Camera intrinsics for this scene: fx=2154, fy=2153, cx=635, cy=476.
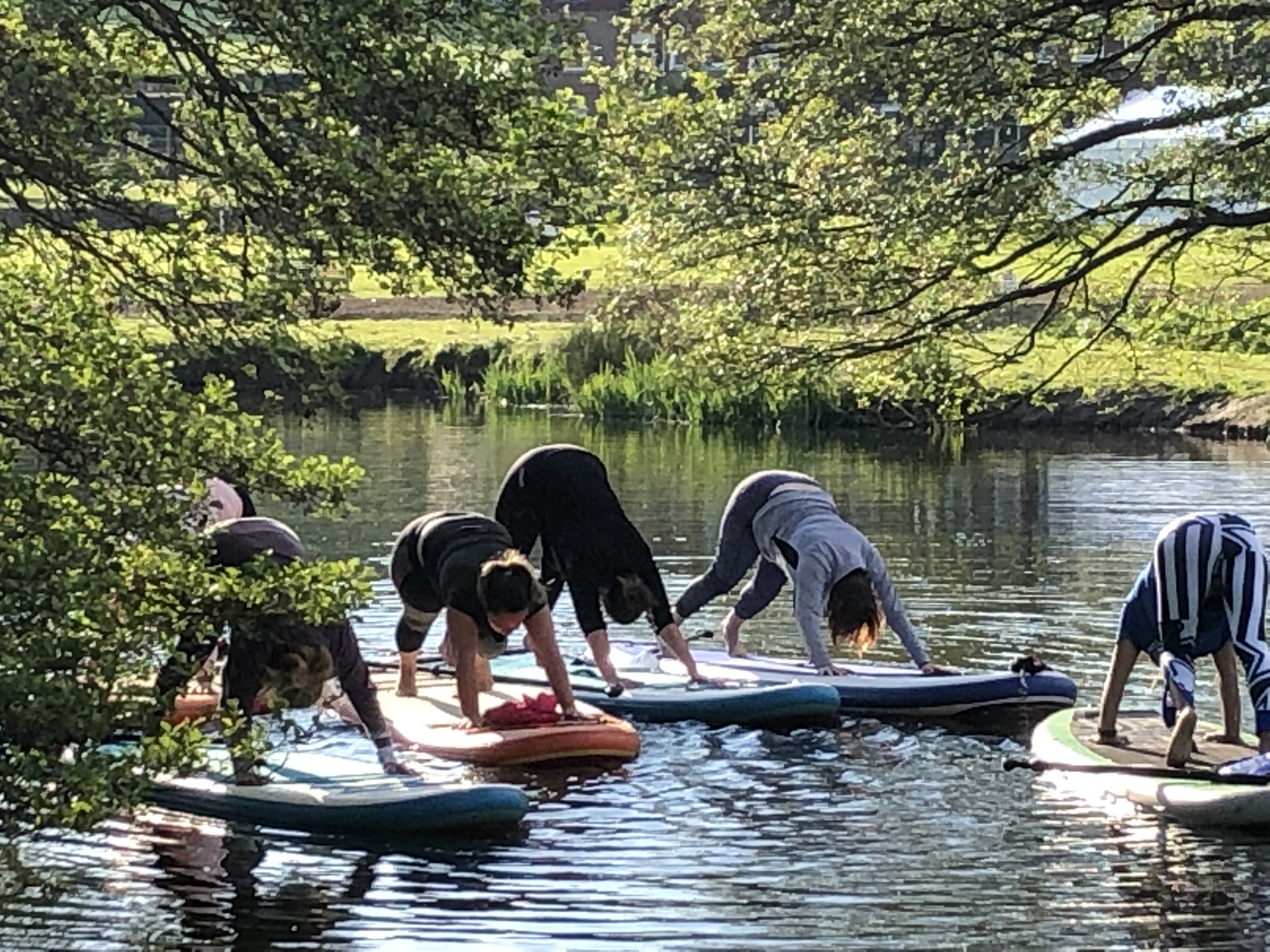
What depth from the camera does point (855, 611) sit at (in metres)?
12.0

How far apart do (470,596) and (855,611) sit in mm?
2626

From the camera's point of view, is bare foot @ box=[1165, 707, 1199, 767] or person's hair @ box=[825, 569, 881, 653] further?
person's hair @ box=[825, 569, 881, 653]

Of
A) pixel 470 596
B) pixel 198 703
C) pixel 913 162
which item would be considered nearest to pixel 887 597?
pixel 470 596

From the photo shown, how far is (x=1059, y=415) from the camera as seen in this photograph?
3425 cm

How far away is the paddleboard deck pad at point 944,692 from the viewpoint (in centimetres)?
1227

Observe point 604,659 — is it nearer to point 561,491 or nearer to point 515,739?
point 561,491

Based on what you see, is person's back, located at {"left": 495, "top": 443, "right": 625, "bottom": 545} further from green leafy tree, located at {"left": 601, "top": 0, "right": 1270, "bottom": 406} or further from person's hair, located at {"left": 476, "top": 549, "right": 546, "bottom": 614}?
green leafy tree, located at {"left": 601, "top": 0, "right": 1270, "bottom": 406}

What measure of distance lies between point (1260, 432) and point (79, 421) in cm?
2826

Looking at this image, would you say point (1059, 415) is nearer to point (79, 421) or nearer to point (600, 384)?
point (600, 384)

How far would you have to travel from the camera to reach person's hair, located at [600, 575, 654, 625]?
11.9m

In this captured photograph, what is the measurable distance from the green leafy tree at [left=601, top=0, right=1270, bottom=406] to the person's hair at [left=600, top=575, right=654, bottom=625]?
335cm

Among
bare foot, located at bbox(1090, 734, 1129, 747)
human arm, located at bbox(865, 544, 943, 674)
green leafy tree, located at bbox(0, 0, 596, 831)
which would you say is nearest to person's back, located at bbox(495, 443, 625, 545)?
human arm, located at bbox(865, 544, 943, 674)

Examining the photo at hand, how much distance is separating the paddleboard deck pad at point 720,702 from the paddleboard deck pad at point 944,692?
25cm

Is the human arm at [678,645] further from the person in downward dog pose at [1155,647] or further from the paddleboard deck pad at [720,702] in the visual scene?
the person in downward dog pose at [1155,647]
